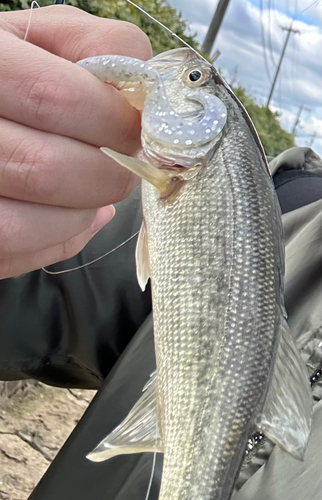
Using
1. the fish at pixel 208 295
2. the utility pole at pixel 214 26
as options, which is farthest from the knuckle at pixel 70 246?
the utility pole at pixel 214 26

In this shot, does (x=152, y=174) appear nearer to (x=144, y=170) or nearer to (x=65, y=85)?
(x=144, y=170)

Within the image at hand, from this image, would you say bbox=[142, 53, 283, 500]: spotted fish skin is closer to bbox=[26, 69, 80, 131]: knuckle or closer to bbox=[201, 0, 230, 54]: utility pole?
bbox=[26, 69, 80, 131]: knuckle

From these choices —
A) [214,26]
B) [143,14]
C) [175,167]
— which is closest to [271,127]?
[214,26]

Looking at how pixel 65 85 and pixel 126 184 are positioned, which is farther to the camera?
pixel 126 184

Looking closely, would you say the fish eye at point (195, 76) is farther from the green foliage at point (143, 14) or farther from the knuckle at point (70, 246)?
the green foliage at point (143, 14)

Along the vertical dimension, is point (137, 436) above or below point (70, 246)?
below

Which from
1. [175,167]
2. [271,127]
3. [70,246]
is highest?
[175,167]

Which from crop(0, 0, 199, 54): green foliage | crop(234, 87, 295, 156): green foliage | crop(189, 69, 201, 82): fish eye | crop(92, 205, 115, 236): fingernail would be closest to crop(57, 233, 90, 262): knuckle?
crop(92, 205, 115, 236): fingernail
